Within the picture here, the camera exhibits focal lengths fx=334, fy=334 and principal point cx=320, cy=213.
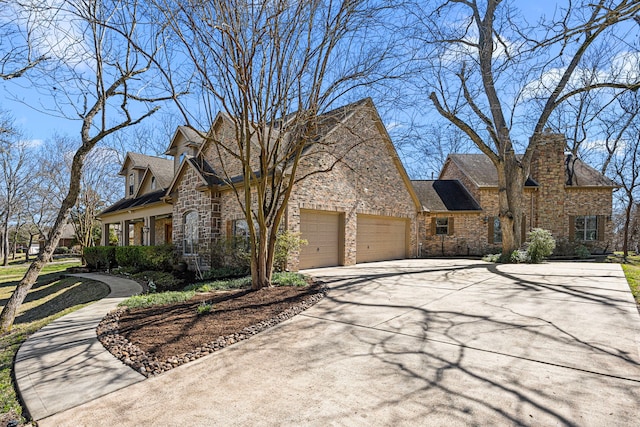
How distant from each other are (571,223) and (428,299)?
17.0 meters

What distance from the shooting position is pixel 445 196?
20375 millimetres

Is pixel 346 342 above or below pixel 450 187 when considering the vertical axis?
below

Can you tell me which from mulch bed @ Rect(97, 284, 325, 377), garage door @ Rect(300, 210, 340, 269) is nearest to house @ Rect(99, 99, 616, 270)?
garage door @ Rect(300, 210, 340, 269)

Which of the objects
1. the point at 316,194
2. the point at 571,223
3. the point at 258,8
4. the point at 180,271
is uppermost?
the point at 258,8

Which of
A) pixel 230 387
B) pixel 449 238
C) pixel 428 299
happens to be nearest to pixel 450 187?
pixel 449 238

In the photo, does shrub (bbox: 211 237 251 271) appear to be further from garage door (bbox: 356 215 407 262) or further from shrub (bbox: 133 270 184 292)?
garage door (bbox: 356 215 407 262)

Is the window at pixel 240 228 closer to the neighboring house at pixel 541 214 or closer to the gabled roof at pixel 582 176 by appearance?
the neighboring house at pixel 541 214

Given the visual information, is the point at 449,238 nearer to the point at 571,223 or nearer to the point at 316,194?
the point at 571,223

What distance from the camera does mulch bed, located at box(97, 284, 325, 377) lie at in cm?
434

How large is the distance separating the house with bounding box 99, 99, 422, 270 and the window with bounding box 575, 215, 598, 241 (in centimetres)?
978

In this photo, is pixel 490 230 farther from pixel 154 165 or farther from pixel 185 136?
pixel 154 165

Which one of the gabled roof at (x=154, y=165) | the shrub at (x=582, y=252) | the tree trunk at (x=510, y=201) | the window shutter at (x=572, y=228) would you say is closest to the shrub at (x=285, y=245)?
the tree trunk at (x=510, y=201)

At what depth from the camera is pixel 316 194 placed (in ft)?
39.3

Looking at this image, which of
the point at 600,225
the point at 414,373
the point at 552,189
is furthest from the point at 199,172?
the point at 600,225
